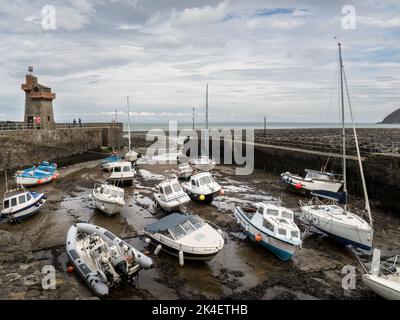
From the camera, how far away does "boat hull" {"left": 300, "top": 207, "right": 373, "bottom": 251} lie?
44.5 feet

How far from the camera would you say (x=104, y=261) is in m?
11.1

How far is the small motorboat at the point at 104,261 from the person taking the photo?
10.5 m

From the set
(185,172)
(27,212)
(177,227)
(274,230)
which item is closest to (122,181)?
(185,172)

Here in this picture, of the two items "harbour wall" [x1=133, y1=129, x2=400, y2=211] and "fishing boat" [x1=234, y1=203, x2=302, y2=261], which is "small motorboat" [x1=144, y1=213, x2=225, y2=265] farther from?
"harbour wall" [x1=133, y1=129, x2=400, y2=211]

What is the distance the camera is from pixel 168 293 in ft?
34.8

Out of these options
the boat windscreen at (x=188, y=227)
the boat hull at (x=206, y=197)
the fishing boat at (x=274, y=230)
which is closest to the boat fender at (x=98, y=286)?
the boat windscreen at (x=188, y=227)

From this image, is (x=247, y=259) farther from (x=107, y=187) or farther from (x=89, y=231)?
(x=107, y=187)

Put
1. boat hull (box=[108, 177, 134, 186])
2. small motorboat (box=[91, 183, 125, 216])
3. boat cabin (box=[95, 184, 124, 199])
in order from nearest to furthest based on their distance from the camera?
small motorboat (box=[91, 183, 125, 216]) < boat cabin (box=[95, 184, 124, 199]) < boat hull (box=[108, 177, 134, 186])

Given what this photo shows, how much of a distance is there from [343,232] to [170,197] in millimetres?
9449

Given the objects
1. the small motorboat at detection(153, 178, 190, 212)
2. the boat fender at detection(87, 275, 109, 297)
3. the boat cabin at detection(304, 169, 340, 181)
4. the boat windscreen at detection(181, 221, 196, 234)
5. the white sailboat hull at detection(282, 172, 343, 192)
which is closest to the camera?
the boat fender at detection(87, 275, 109, 297)

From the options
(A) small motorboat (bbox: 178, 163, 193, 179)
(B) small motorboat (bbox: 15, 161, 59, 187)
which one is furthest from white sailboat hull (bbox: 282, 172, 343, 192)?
(B) small motorboat (bbox: 15, 161, 59, 187)

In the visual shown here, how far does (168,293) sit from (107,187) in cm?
997

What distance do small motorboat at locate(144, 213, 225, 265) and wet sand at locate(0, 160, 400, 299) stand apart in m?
0.54

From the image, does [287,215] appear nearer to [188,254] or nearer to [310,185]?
[188,254]
